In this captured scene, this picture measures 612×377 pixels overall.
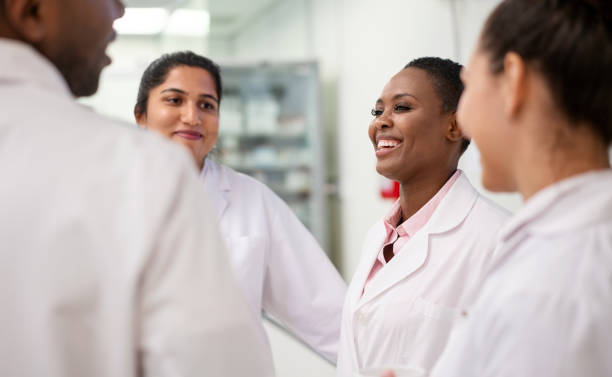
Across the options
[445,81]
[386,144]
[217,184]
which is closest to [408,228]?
[386,144]

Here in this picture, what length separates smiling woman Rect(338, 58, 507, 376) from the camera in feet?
4.12

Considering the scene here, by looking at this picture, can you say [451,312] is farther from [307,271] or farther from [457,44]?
[457,44]

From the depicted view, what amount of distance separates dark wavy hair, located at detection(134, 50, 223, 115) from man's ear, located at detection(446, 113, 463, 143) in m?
0.75

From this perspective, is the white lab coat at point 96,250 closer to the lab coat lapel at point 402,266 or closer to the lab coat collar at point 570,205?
the lab coat collar at point 570,205

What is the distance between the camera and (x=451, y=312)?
1232 millimetres

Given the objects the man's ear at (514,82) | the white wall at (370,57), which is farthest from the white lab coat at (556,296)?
the white wall at (370,57)

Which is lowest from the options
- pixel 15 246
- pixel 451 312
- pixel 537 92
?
pixel 451 312

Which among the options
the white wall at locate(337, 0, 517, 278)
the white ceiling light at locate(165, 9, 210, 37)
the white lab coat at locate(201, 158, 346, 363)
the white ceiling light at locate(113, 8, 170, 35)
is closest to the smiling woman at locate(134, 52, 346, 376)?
the white lab coat at locate(201, 158, 346, 363)

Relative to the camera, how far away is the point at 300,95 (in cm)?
554

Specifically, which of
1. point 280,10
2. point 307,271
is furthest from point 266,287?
point 280,10

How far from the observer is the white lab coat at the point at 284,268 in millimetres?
1678

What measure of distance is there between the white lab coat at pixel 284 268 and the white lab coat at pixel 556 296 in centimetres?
93

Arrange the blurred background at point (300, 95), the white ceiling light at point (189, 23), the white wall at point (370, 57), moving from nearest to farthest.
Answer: the white wall at point (370, 57) → the blurred background at point (300, 95) → the white ceiling light at point (189, 23)

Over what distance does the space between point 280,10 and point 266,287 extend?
4.74m
